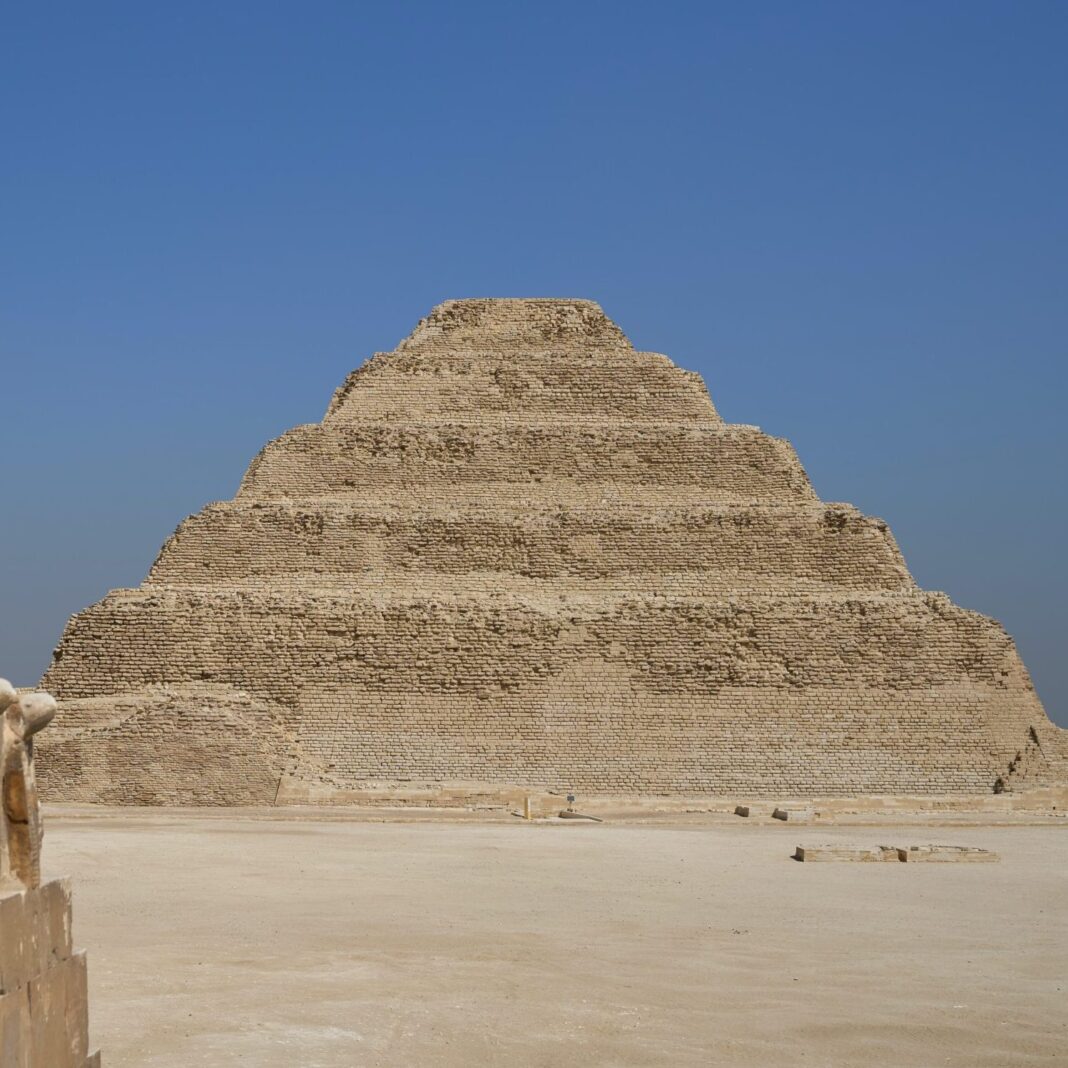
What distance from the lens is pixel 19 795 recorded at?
20.3 ft

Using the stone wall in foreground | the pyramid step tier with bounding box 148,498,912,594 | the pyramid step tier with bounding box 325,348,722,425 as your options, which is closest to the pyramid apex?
the pyramid step tier with bounding box 325,348,722,425

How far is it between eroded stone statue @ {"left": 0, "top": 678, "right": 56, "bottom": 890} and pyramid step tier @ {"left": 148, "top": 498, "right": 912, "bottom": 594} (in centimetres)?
3046

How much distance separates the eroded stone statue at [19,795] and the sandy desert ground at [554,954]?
3024 mm

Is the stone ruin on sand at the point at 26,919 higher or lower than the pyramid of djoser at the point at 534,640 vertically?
lower

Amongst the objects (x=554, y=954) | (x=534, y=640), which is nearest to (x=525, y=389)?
(x=534, y=640)

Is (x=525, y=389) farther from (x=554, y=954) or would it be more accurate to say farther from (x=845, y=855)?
(x=554, y=954)

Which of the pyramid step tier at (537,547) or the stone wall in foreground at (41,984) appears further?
the pyramid step tier at (537,547)

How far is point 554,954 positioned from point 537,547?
24572mm

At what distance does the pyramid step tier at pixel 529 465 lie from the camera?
39.3m

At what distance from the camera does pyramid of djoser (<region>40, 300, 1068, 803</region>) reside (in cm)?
3253

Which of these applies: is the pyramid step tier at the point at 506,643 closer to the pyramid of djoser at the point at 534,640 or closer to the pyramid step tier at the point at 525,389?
the pyramid of djoser at the point at 534,640

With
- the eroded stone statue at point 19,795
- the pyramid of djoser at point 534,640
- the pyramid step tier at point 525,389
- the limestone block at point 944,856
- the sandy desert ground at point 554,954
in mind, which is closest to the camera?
the eroded stone statue at point 19,795

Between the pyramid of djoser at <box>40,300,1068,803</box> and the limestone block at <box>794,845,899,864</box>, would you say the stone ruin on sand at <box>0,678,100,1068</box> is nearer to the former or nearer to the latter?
the limestone block at <box>794,845,899,864</box>

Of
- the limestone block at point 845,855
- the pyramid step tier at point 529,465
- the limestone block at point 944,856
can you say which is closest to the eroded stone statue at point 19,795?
the limestone block at point 845,855
